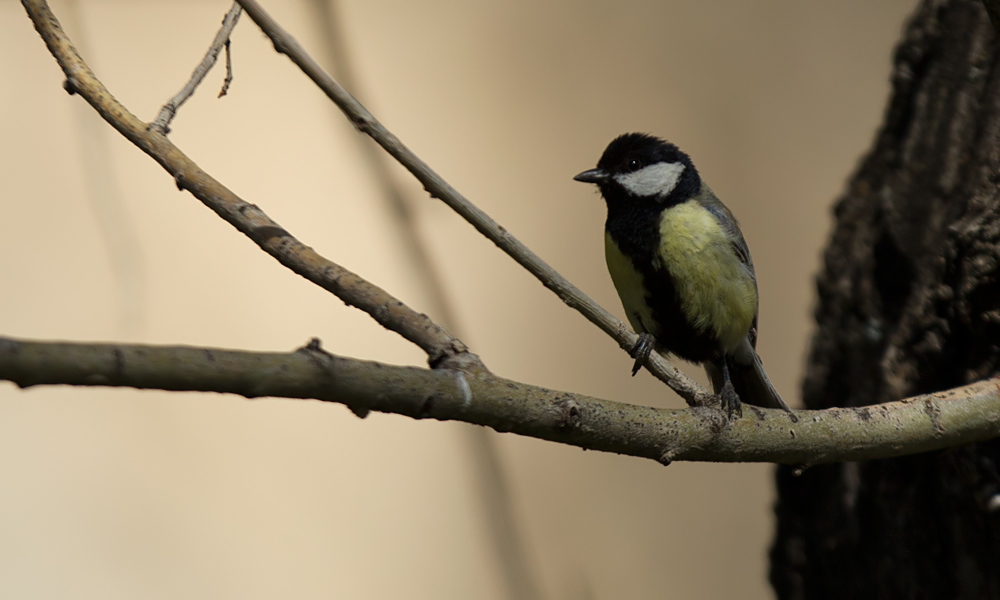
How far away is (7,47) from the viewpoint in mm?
2088

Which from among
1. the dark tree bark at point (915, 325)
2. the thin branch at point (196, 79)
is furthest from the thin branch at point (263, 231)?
the dark tree bark at point (915, 325)

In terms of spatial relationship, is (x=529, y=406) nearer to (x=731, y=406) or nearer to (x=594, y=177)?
(x=731, y=406)

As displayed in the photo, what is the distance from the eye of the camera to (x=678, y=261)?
152 centimetres

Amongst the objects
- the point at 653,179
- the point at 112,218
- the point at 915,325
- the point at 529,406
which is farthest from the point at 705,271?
the point at 112,218

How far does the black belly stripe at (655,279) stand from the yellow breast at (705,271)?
0.05 ft

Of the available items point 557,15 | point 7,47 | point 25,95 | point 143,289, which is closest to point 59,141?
point 25,95

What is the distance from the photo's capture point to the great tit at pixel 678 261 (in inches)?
60.4

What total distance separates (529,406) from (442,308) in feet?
4.43

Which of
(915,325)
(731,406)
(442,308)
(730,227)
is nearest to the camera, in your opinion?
(731,406)

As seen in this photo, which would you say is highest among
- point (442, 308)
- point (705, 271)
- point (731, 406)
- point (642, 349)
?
point (442, 308)

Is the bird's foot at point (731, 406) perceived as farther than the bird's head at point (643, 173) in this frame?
No

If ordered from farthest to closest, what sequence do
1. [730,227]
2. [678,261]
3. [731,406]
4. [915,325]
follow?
[915,325]
[730,227]
[678,261]
[731,406]

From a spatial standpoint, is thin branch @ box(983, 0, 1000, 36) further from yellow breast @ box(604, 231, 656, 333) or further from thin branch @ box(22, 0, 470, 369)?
thin branch @ box(22, 0, 470, 369)

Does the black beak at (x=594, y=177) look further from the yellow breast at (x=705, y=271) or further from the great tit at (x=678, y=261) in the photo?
the yellow breast at (x=705, y=271)
